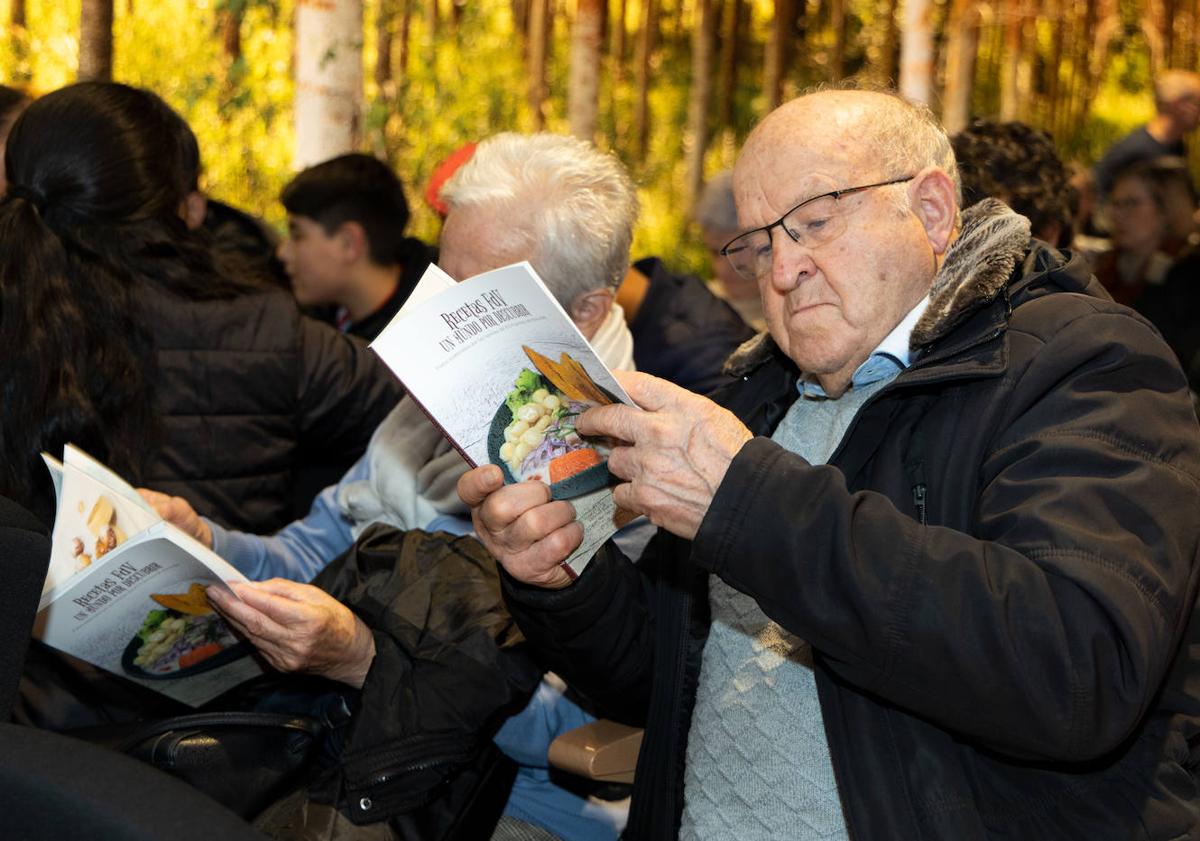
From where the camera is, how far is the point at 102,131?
8.23 ft

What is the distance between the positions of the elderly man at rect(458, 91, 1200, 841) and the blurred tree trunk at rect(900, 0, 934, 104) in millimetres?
6260

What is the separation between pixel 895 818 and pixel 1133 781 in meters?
0.30

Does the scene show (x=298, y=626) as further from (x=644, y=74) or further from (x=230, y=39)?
(x=644, y=74)

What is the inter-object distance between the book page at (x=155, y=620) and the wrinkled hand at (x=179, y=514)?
36 cm

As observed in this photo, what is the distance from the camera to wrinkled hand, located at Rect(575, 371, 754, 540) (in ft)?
4.72

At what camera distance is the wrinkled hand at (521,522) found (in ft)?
5.53

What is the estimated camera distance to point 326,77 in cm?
462

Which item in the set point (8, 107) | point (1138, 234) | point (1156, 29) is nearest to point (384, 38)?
point (1138, 234)

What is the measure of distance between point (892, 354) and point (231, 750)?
1.12 meters

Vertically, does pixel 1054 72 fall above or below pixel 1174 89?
below

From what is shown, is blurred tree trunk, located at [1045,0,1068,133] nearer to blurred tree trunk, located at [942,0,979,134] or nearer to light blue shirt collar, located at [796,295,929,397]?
blurred tree trunk, located at [942,0,979,134]

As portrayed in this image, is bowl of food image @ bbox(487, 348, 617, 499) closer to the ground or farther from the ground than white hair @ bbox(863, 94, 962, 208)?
closer to the ground

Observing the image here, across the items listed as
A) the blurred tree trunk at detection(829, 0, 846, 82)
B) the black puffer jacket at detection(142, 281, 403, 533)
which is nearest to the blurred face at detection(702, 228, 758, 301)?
the black puffer jacket at detection(142, 281, 403, 533)

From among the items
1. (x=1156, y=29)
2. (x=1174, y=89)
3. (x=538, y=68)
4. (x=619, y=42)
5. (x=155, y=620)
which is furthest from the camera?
(x=1156, y=29)
